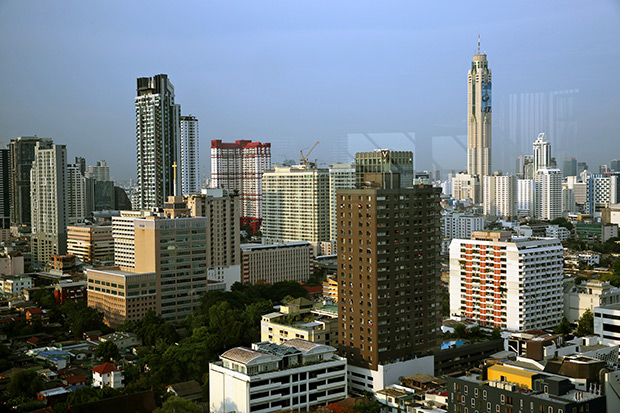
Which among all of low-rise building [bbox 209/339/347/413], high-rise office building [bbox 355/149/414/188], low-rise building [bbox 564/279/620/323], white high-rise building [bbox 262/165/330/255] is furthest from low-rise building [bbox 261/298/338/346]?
white high-rise building [bbox 262/165/330/255]

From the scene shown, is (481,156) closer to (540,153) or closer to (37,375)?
(540,153)

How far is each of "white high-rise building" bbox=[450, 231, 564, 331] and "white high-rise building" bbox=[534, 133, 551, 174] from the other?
3906mm

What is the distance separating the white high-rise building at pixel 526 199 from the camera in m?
20.2

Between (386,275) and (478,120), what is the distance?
12392mm

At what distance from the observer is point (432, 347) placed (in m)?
6.76

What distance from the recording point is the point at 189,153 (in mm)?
16078

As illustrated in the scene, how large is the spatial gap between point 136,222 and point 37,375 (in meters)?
3.61

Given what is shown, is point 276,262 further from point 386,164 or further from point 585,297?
point 386,164

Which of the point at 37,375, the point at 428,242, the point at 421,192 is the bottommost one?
the point at 37,375

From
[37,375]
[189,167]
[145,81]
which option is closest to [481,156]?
[189,167]

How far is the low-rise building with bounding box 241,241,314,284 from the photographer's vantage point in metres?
12.7

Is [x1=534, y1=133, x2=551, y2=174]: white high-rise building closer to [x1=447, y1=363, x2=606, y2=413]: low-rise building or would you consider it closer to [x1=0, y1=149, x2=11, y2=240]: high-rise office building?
[x1=447, y1=363, x2=606, y2=413]: low-rise building

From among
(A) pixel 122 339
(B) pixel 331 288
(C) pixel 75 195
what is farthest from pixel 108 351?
(C) pixel 75 195

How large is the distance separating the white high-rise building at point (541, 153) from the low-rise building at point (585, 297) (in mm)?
3837
